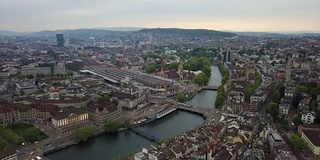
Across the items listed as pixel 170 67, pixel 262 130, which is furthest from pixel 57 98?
pixel 170 67

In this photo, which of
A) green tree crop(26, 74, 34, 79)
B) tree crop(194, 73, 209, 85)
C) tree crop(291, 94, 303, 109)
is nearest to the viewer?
tree crop(291, 94, 303, 109)

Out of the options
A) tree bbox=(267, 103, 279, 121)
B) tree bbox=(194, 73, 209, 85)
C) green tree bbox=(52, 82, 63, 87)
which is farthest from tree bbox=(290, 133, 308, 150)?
green tree bbox=(52, 82, 63, 87)

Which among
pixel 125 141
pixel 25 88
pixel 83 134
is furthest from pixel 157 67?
pixel 83 134

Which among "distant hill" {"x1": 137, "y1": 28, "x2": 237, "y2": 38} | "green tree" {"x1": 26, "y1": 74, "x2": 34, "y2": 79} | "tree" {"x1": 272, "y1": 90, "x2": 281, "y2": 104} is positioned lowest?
"green tree" {"x1": 26, "y1": 74, "x2": 34, "y2": 79}

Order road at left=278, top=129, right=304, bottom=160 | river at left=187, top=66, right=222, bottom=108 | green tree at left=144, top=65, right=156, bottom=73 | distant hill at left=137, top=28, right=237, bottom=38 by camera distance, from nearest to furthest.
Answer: road at left=278, top=129, right=304, bottom=160
river at left=187, top=66, right=222, bottom=108
green tree at left=144, top=65, right=156, bottom=73
distant hill at left=137, top=28, right=237, bottom=38

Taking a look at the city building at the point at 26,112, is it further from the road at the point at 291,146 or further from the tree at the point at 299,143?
the tree at the point at 299,143

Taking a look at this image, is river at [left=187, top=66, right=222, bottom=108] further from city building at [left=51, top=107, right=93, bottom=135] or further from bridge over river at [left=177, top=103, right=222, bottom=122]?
city building at [left=51, top=107, right=93, bottom=135]

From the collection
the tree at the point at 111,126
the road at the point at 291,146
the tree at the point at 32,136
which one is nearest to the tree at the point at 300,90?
the road at the point at 291,146
